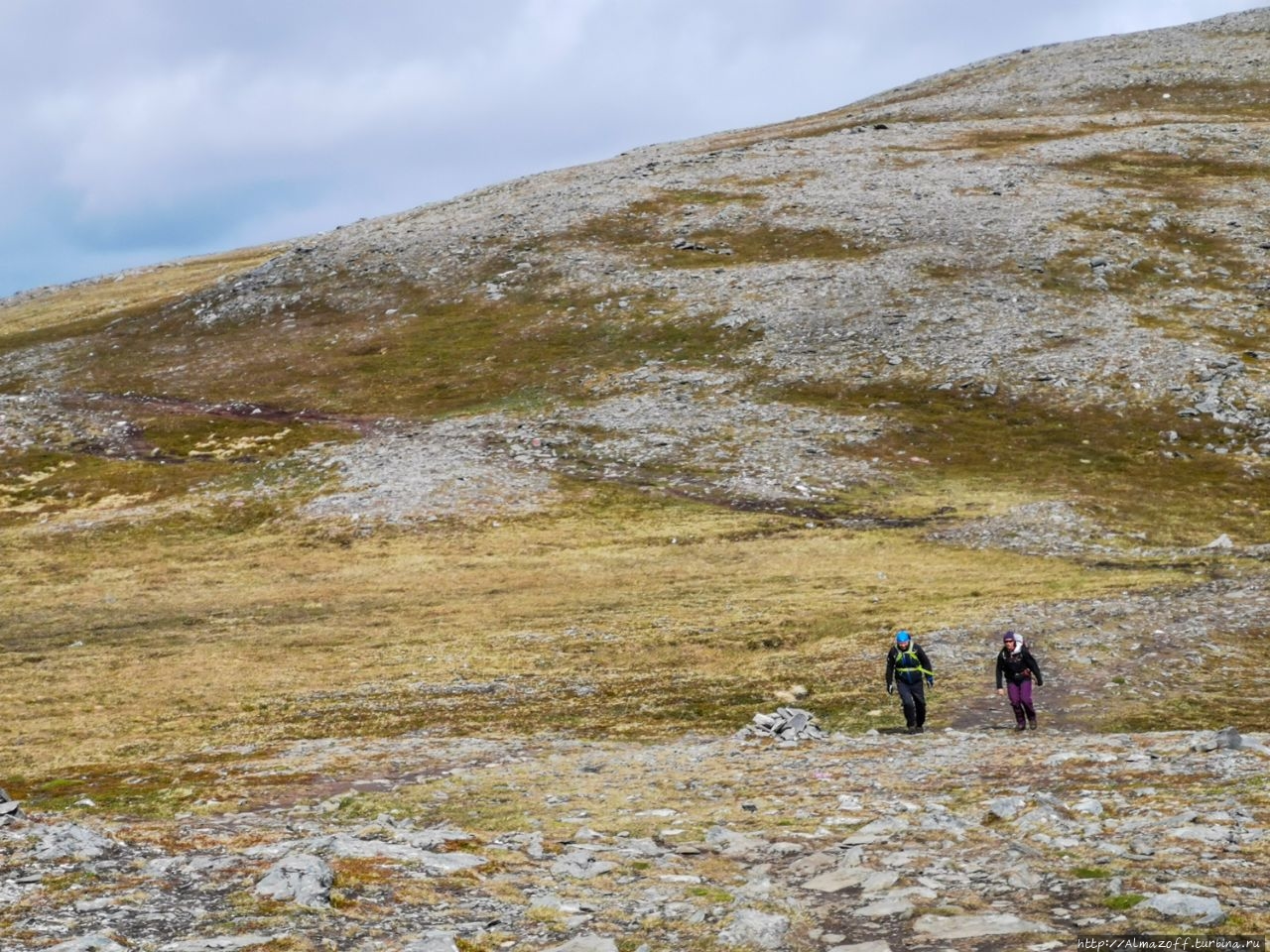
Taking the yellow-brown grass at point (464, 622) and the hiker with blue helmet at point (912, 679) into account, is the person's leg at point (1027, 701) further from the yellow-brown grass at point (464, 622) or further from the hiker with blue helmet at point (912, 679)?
the yellow-brown grass at point (464, 622)

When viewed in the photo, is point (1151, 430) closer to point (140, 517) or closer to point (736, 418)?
point (736, 418)

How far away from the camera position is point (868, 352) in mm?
79250

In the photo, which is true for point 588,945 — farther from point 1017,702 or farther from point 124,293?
point 124,293

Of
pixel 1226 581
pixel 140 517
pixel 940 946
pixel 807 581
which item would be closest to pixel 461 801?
pixel 940 946

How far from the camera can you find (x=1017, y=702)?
27156 mm

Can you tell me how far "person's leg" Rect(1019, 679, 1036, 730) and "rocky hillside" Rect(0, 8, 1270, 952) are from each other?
1.00 meters

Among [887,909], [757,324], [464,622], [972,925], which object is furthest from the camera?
[757,324]

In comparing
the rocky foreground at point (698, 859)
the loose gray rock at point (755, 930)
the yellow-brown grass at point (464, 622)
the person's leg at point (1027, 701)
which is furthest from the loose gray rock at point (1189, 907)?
the yellow-brown grass at point (464, 622)

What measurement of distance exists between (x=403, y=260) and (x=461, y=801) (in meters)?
93.1

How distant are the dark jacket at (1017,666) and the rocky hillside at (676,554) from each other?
162cm

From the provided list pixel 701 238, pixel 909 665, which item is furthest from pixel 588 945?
pixel 701 238

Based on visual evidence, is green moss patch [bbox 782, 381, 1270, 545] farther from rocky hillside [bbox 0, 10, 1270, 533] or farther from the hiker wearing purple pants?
the hiker wearing purple pants

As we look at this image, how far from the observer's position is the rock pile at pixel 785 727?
2809 centimetres

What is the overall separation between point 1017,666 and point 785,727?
6.10 m
